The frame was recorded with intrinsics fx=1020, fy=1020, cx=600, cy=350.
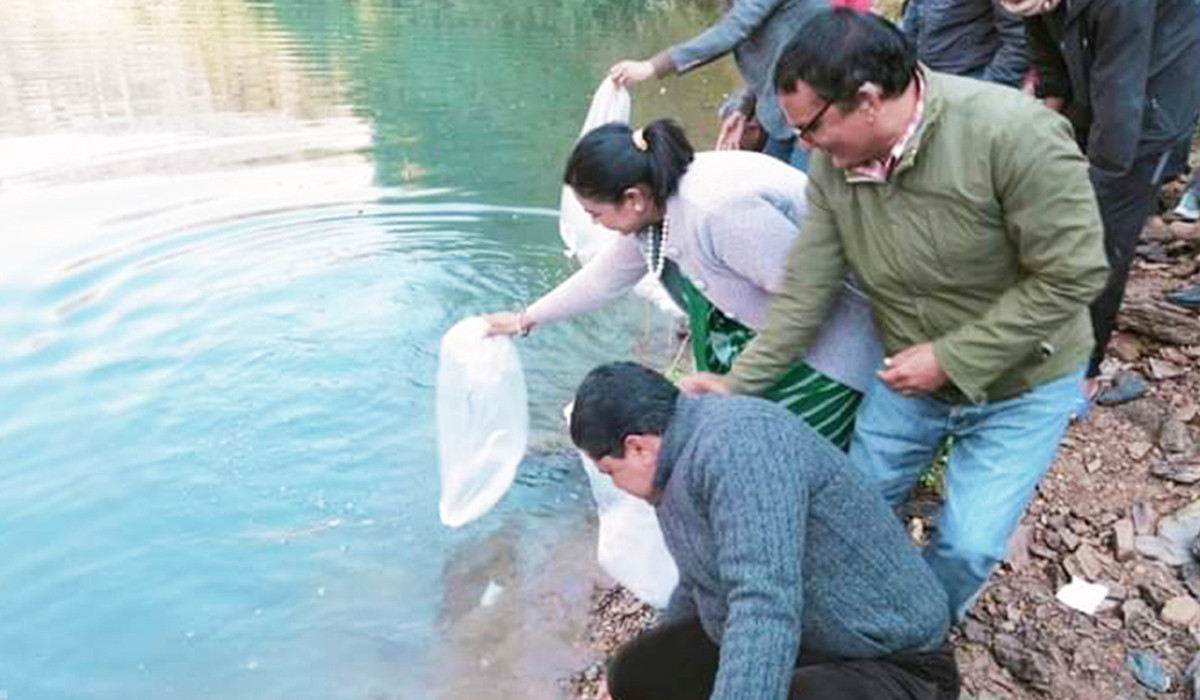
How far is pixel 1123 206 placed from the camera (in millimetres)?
2803

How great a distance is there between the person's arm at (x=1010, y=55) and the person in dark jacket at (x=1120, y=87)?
1.01 ft

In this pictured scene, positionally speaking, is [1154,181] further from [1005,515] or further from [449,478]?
[449,478]

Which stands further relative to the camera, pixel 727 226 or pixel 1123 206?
pixel 1123 206

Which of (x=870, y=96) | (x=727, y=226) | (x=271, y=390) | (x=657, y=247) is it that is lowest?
(x=271, y=390)

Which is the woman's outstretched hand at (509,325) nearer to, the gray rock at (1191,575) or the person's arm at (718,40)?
the person's arm at (718,40)

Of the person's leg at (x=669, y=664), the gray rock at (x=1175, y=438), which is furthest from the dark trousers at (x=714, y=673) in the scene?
the gray rock at (x=1175, y=438)

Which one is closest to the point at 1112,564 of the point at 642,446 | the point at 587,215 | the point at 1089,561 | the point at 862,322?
the point at 1089,561

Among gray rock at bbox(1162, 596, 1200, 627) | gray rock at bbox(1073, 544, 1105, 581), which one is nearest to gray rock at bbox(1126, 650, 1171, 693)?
gray rock at bbox(1162, 596, 1200, 627)

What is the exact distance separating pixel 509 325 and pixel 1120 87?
5.60 ft

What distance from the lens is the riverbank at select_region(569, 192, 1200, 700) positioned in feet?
8.07

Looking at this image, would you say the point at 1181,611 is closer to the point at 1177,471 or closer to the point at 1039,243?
the point at 1177,471

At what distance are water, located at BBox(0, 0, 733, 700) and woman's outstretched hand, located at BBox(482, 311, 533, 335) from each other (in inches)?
36.0

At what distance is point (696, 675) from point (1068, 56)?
1851mm

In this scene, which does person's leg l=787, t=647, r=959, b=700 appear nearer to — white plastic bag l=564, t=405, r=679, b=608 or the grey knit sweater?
the grey knit sweater
